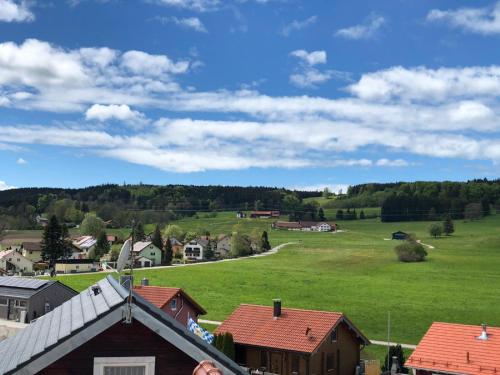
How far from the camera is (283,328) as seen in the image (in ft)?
119

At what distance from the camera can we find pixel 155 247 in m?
128

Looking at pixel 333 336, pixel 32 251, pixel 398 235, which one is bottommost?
pixel 32 251

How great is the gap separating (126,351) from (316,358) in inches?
1095

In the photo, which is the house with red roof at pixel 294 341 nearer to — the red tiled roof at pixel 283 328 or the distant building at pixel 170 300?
the red tiled roof at pixel 283 328

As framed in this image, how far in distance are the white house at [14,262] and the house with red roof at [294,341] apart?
3507 inches

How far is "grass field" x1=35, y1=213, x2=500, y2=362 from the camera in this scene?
63.1 m

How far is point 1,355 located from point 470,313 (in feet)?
200

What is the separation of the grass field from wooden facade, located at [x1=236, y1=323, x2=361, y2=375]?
7.83 meters

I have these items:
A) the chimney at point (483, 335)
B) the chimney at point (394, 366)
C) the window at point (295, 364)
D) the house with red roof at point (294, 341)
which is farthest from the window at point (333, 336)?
the chimney at point (483, 335)

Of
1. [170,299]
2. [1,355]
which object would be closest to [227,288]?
[170,299]

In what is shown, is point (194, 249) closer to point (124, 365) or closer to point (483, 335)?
point (483, 335)

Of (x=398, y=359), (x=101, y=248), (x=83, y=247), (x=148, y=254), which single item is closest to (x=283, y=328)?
(x=398, y=359)

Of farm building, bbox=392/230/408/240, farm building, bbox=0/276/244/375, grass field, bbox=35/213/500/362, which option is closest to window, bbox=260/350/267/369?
grass field, bbox=35/213/500/362

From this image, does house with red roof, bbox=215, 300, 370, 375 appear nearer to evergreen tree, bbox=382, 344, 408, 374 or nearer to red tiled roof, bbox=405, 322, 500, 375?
evergreen tree, bbox=382, 344, 408, 374
